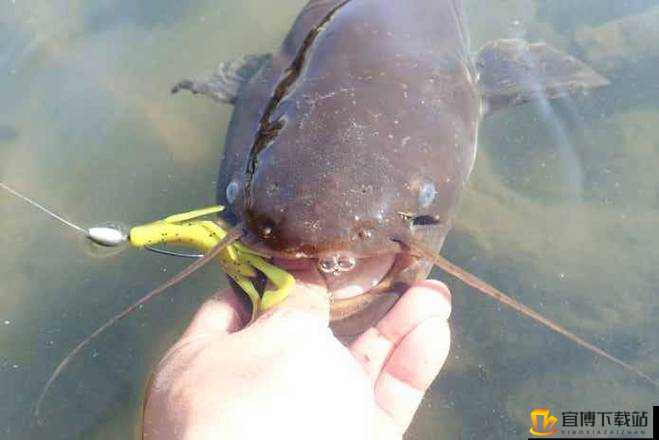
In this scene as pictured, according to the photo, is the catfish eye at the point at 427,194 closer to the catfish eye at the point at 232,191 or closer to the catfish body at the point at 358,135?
the catfish body at the point at 358,135

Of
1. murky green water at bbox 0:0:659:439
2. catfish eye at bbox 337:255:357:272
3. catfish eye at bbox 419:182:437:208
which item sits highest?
catfish eye at bbox 337:255:357:272

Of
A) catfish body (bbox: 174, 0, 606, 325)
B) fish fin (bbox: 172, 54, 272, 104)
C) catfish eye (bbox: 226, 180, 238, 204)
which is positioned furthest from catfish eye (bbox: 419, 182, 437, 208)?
fish fin (bbox: 172, 54, 272, 104)

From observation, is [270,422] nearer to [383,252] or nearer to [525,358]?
[383,252]

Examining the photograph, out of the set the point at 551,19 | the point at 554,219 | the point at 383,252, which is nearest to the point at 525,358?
the point at 554,219

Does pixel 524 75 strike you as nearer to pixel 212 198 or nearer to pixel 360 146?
pixel 360 146

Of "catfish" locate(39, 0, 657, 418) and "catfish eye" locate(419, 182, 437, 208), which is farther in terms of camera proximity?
"catfish eye" locate(419, 182, 437, 208)

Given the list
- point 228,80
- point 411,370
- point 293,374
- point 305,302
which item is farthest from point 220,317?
point 228,80

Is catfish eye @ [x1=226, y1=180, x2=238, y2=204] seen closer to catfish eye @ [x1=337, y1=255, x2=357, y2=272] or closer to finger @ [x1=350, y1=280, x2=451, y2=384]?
catfish eye @ [x1=337, y1=255, x2=357, y2=272]
